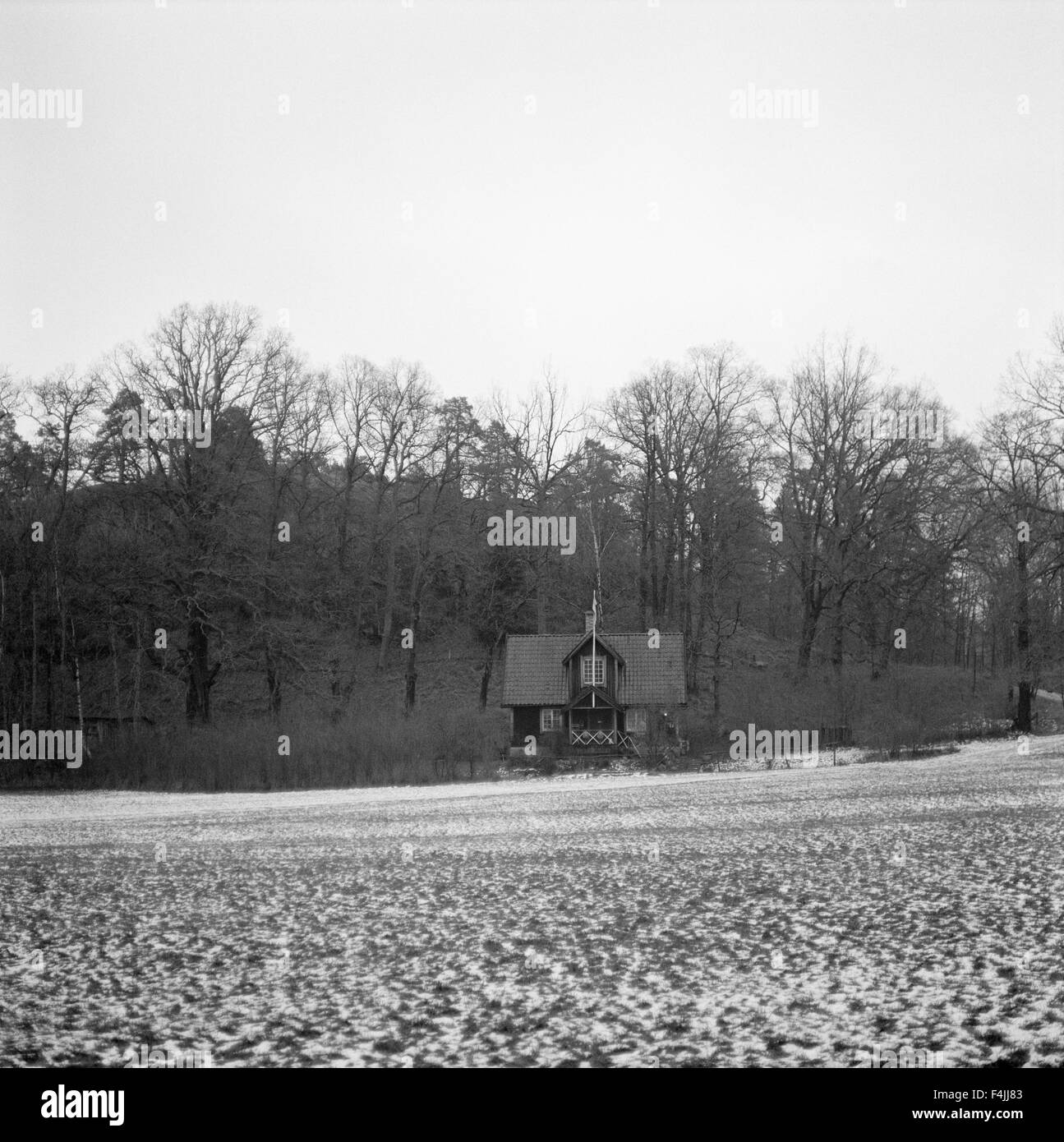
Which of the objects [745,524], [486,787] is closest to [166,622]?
[486,787]

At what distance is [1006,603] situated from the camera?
40.5 metres

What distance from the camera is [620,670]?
1821 inches

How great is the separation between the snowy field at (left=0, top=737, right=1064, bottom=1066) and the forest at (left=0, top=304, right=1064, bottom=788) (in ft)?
72.6

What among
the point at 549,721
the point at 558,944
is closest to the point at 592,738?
the point at 549,721

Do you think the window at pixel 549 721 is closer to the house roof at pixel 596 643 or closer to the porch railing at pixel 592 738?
the porch railing at pixel 592 738

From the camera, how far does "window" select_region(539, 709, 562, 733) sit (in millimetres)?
45688

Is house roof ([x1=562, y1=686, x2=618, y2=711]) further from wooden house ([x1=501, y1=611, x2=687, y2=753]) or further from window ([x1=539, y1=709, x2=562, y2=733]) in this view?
window ([x1=539, y1=709, x2=562, y2=733])

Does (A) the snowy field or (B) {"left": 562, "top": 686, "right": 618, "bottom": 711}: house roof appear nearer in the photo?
(A) the snowy field

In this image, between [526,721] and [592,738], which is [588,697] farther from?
[526,721]

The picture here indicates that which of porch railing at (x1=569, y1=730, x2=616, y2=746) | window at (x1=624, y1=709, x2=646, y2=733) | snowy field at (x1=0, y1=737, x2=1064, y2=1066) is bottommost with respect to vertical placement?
porch railing at (x1=569, y1=730, x2=616, y2=746)

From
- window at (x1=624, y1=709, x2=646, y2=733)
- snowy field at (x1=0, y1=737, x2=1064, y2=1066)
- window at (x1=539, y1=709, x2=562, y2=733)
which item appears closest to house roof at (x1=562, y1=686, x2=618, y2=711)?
window at (x1=539, y1=709, x2=562, y2=733)

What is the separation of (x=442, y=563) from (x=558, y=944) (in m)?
47.2

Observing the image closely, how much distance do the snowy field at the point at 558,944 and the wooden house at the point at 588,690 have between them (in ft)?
85.4
